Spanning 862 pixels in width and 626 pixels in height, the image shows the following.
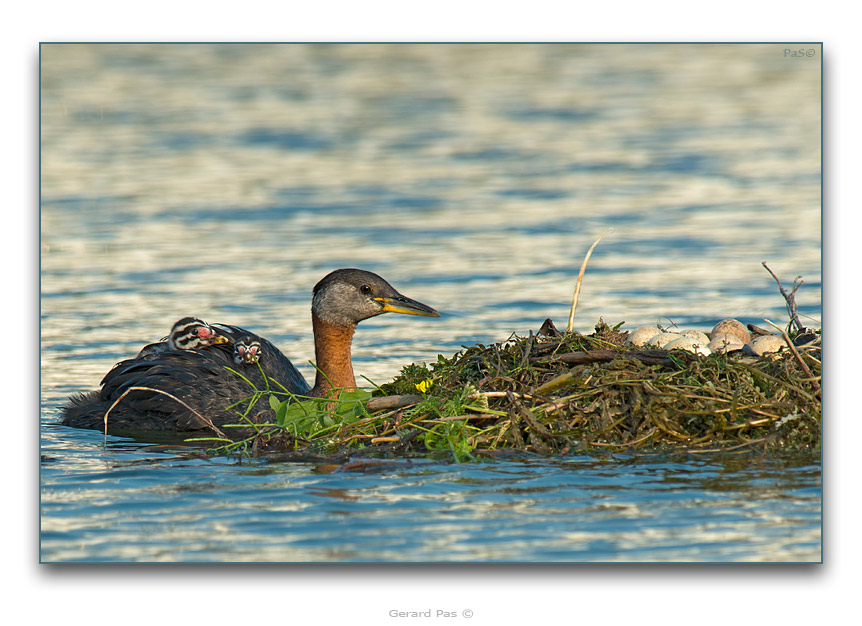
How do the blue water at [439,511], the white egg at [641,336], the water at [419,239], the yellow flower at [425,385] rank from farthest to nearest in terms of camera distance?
the white egg at [641,336] → the yellow flower at [425,385] → the water at [419,239] → the blue water at [439,511]

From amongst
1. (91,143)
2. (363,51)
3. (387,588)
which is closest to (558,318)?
(363,51)

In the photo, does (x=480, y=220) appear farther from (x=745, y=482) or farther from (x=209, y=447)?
(x=745, y=482)

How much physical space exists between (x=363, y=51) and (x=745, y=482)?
219 inches

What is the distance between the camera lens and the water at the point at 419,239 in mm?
6805

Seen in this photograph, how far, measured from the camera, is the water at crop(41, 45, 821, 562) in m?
6.80

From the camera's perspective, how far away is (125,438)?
920cm

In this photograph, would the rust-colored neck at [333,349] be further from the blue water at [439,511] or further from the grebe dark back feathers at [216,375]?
the blue water at [439,511]

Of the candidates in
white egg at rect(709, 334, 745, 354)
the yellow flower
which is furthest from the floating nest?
white egg at rect(709, 334, 745, 354)

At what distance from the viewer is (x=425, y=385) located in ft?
27.8

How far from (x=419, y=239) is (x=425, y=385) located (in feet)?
19.6

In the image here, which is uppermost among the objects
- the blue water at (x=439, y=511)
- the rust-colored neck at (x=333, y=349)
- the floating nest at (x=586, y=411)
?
the rust-colored neck at (x=333, y=349)

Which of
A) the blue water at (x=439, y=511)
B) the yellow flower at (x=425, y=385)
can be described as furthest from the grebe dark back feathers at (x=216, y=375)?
the blue water at (x=439, y=511)

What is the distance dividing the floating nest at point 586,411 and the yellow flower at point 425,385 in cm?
6

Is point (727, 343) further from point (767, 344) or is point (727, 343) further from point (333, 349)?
point (333, 349)
